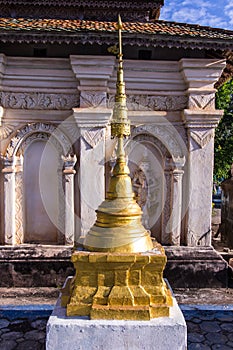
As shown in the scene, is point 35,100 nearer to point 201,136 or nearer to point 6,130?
point 6,130

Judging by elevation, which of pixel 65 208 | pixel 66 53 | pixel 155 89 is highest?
pixel 66 53

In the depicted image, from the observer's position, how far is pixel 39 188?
729 centimetres

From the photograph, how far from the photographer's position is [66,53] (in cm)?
705

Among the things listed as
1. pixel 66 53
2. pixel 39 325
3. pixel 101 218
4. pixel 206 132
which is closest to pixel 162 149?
→ pixel 206 132

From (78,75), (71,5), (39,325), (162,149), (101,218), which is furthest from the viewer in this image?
(71,5)

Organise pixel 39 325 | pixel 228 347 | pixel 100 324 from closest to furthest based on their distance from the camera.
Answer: pixel 100 324 < pixel 228 347 < pixel 39 325

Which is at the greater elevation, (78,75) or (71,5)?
(71,5)

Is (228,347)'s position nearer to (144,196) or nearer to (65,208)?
(144,196)

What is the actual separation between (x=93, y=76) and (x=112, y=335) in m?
5.23

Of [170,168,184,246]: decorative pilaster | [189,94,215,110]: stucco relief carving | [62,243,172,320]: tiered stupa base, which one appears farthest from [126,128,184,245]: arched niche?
[62,243,172,320]: tiered stupa base

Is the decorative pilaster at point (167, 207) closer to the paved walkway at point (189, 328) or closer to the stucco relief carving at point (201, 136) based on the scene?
the stucco relief carving at point (201, 136)

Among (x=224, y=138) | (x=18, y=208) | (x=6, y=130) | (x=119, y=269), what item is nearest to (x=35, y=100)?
(x=6, y=130)

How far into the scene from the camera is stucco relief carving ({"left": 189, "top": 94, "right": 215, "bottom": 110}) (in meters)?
7.05

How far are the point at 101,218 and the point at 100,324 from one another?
2.73 feet
